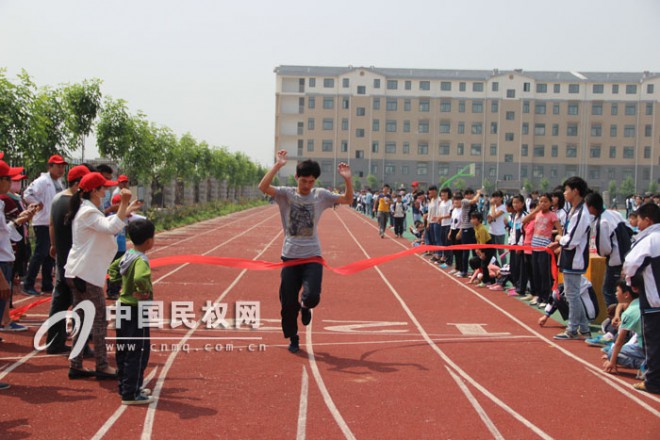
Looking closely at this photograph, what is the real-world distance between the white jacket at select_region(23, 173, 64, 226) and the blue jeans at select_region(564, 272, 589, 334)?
675 cm

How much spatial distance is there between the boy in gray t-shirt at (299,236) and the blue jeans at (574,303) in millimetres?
2705

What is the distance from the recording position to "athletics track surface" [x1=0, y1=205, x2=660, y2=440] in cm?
441

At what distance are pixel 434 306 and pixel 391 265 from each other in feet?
17.2

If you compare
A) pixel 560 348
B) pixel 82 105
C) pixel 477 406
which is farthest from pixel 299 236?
pixel 82 105

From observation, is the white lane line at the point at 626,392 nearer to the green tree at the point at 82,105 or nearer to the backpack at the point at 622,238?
the backpack at the point at 622,238

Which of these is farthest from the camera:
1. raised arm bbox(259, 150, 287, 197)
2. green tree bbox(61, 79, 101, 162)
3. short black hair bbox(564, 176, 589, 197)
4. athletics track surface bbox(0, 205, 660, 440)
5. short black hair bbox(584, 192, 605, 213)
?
green tree bbox(61, 79, 101, 162)

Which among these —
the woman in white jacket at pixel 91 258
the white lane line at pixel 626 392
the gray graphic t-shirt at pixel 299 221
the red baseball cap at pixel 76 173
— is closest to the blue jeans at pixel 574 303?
the white lane line at pixel 626 392

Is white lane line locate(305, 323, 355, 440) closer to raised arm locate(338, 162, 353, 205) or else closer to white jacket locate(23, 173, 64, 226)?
raised arm locate(338, 162, 353, 205)

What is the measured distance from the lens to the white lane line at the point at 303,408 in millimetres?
4309

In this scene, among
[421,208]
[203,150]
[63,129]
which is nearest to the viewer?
[63,129]

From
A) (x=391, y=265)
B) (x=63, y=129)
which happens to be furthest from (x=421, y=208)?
(x=63, y=129)

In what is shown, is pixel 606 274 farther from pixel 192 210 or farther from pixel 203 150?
pixel 203 150

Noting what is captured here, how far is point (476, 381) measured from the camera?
5598 millimetres

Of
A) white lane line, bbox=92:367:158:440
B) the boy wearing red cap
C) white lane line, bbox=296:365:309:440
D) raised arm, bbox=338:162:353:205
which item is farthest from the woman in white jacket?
the boy wearing red cap
